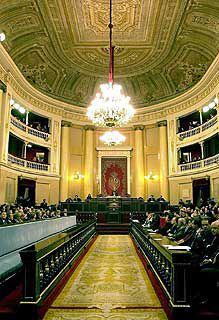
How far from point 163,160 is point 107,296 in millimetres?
16567

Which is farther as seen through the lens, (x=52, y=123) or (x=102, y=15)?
(x=52, y=123)

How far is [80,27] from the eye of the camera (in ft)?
47.8

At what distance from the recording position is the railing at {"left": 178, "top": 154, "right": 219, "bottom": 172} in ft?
53.5

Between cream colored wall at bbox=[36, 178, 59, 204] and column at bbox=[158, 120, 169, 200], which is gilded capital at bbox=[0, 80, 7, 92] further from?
column at bbox=[158, 120, 169, 200]

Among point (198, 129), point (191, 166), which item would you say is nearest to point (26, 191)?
point (191, 166)

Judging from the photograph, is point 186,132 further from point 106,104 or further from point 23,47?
point 23,47

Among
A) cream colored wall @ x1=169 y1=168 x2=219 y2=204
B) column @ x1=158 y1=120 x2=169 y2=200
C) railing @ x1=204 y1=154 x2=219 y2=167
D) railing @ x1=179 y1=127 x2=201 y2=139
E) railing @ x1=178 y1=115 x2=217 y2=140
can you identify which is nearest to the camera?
railing @ x1=204 y1=154 x2=219 y2=167

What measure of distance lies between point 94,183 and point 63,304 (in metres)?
17.2

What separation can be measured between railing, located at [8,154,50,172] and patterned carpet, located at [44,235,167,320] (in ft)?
36.3

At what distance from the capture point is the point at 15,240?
5.35 m

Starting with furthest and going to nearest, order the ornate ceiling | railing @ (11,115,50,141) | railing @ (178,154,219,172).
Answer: railing @ (11,115,50,141), railing @ (178,154,219,172), the ornate ceiling

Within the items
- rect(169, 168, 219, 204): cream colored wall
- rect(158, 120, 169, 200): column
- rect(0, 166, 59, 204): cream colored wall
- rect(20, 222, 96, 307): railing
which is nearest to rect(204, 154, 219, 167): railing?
rect(169, 168, 219, 204): cream colored wall

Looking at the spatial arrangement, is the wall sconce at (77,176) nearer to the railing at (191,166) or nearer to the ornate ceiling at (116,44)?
the ornate ceiling at (116,44)

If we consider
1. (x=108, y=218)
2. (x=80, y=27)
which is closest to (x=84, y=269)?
(x=108, y=218)
